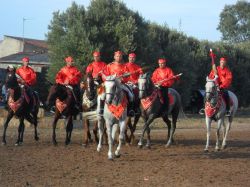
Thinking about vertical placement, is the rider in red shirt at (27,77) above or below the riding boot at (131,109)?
above

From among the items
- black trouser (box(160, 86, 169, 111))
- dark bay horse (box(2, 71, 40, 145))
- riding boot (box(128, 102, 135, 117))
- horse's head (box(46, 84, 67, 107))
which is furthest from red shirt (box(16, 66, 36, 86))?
black trouser (box(160, 86, 169, 111))

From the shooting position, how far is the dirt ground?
438 inches

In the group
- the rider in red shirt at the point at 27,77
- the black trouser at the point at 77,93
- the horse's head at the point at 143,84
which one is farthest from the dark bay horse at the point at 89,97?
the rider in red shirt at the point at 27,77

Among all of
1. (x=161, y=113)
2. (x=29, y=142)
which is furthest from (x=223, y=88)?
(x=29, y=142)

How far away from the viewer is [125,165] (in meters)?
13.2

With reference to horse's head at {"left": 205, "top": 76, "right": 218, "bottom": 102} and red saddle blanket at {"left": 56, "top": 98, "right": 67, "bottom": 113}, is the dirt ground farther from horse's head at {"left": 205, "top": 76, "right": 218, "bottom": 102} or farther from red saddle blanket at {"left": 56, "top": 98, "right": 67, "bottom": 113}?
horse's head at {"left": 205, "top": 76, "right": 218, "bottom": 102}

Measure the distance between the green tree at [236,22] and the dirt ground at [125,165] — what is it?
85.2 meters

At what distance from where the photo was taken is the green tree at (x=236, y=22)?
332ft

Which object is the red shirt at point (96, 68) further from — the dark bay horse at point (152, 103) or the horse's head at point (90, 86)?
the dark bay horse at point (152, 103)

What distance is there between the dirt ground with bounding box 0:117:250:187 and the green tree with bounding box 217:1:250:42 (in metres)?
85.2

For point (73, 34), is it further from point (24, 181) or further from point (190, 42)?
point (24, 181)

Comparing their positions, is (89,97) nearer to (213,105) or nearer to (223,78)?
(213,105)

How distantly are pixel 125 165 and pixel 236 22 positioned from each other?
304 ft

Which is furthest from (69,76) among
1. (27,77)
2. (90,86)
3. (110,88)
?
(110,88)
